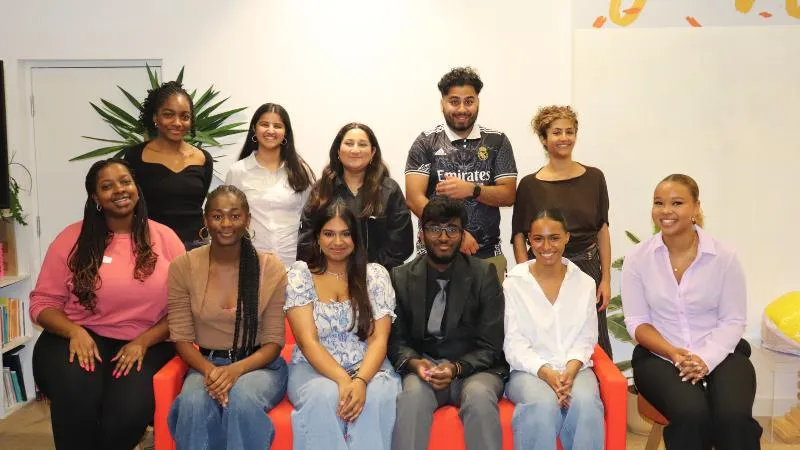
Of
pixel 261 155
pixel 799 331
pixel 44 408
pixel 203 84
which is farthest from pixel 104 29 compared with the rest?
pixel 799 331

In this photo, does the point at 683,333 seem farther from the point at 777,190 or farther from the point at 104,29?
the point at 104,29

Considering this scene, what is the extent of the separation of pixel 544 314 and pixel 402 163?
75.9 inches

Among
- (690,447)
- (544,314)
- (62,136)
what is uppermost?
(62,136)

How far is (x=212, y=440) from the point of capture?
115 inches

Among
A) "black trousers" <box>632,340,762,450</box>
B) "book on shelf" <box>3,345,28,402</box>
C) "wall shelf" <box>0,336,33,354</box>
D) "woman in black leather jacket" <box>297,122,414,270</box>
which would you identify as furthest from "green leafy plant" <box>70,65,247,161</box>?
"black trousers" <box>632,340,762,450</box>

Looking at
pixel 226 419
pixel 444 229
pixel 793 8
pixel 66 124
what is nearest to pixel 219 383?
pixel 226 419

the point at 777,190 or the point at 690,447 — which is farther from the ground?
the point at 777,190

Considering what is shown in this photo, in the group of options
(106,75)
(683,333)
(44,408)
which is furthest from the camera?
(106,75)

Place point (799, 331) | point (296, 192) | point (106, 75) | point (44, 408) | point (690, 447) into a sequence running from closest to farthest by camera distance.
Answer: point (690, 447) → point (296, 192) → point (799, 331) → point (44, 408) → point (106, 75)

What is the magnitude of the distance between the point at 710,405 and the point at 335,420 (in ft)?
4.82

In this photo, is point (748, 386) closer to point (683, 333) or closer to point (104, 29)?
point (683, 333)

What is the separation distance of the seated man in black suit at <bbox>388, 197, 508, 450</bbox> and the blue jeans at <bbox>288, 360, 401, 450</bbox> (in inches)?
4.6

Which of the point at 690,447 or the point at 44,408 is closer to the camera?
the point at 690,447

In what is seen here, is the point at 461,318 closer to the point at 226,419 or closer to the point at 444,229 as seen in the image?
the point at 444,229
